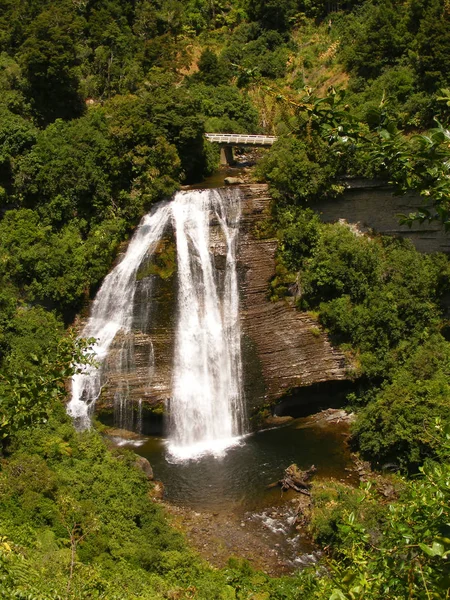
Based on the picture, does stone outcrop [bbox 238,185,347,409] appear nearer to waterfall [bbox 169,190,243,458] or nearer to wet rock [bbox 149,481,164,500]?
waterfall [bbox 169,190,243,458]

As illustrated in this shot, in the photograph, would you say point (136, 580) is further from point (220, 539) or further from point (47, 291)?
point (47, 291)

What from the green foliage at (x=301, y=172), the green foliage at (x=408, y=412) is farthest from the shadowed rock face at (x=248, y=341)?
the green foliage at (x=408, y=412)

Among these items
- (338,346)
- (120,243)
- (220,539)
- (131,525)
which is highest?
(120,243)

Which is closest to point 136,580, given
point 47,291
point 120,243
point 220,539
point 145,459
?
point 220,539

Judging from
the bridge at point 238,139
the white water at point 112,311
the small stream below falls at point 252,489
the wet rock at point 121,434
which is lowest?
the small stream below falls at point 252,489

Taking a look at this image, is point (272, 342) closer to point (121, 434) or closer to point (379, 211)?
point (121, 434)

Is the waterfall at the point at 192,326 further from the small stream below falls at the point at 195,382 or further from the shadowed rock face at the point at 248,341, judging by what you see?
the shadowed rock face at the point at 248,341
